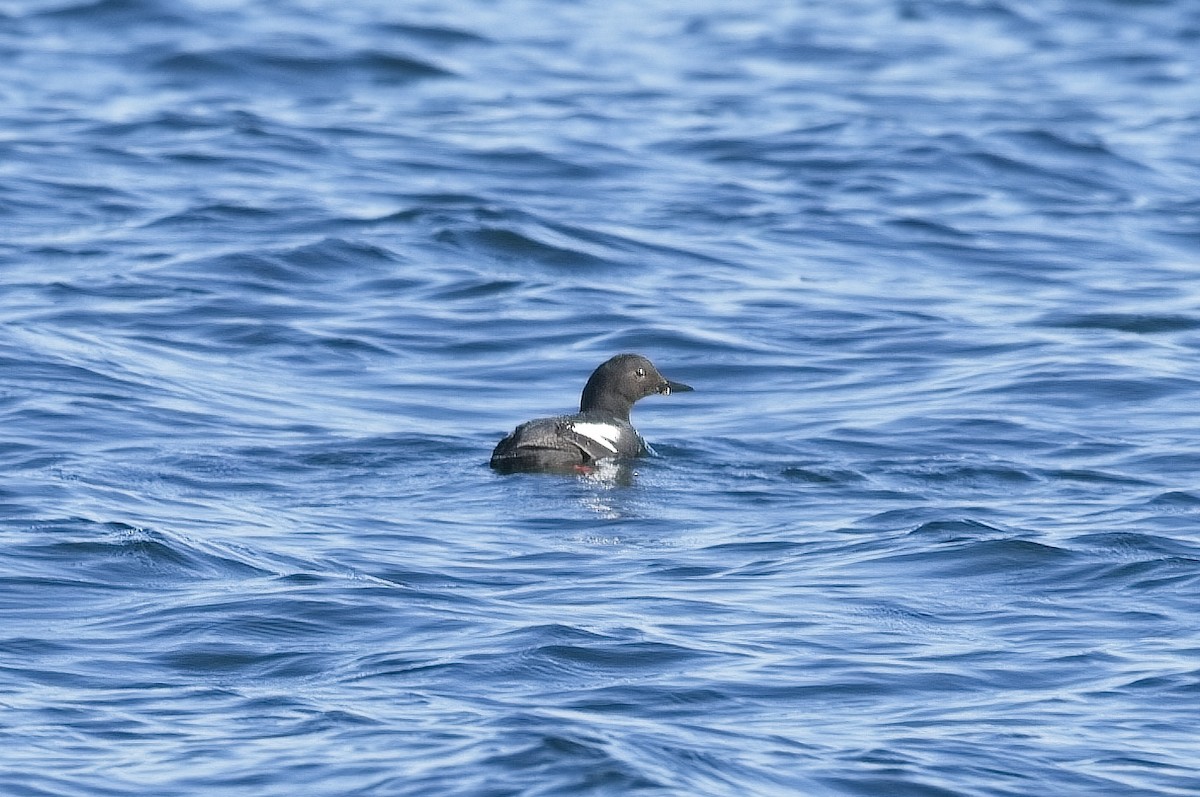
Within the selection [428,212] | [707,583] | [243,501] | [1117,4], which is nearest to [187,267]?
[428,212]

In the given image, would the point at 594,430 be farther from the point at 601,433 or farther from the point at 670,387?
the point at 670,387

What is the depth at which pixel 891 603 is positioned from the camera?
921cm

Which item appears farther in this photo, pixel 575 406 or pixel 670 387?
pixel 575 406

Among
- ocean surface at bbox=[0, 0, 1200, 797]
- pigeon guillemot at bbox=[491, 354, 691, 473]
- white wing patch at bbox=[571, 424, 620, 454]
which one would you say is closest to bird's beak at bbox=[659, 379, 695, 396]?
pigeon guillemot at bbox=[491, 354, 691, 473]

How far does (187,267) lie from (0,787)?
10751mm

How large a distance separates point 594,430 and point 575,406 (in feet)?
5.42

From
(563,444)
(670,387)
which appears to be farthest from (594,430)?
(670,387)

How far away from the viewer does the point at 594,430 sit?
12.3m

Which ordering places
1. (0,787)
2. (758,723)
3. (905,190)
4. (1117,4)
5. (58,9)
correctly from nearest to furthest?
(0,787) → (758,723) → (905,190) → (58,9) → (1117,4)

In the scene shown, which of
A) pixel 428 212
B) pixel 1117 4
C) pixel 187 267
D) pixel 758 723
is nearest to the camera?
pixel 758 723

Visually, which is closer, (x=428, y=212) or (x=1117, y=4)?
(x=428, y=212)

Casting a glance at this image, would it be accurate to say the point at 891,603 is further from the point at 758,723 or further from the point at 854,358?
the point at 854,358

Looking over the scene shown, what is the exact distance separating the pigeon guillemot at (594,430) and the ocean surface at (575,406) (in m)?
0.15

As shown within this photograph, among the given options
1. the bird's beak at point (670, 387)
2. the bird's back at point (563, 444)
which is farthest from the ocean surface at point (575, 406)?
the bird's beak at point (670, 387)
